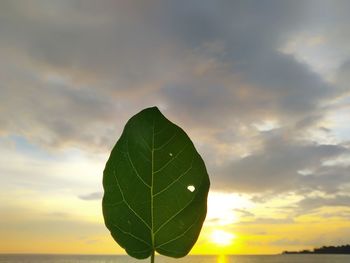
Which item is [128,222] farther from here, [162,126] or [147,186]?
[162,126]

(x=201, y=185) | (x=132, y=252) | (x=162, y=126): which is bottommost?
(x=132, y=252)

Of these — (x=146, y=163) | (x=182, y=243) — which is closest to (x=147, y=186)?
(x=146, y=163)

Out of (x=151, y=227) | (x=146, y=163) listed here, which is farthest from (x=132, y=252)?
(x=146, y=163)

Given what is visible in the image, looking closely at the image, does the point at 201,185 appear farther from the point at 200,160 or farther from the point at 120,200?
the point at 120,200

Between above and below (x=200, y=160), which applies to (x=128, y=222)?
below

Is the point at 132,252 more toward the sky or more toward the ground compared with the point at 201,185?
more toward the ground

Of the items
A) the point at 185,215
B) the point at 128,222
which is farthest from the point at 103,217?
the point at 185,215
